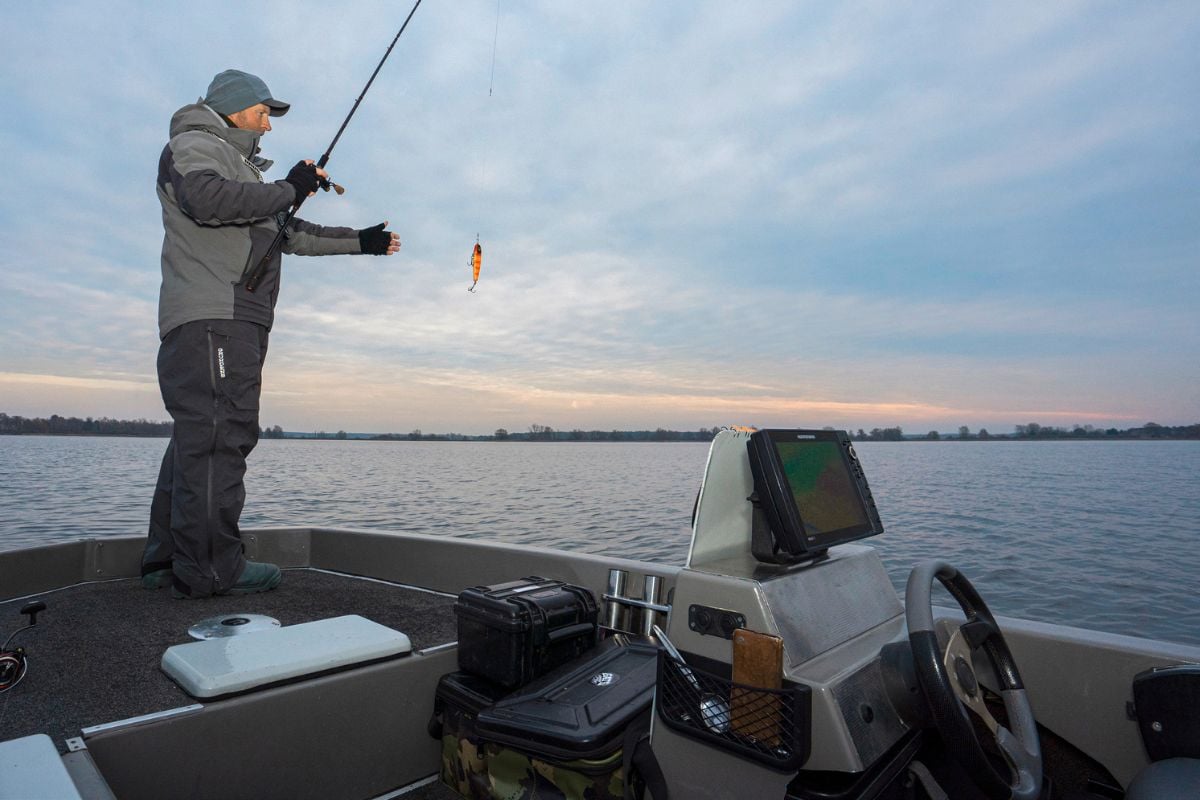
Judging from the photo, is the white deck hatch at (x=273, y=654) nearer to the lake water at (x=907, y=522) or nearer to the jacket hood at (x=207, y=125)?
the jacket hood at (x=207, y=125)

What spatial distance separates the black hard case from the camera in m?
1.61

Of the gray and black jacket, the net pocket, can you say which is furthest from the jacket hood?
the net pocket

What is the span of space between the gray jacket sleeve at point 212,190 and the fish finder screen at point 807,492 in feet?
6.59

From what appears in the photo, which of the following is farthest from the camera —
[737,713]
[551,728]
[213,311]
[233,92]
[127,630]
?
[233,92]

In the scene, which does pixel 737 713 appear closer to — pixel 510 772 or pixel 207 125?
pixel 510 772

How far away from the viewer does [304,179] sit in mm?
2760

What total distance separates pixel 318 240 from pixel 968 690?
3.07 m

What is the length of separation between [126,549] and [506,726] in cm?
242

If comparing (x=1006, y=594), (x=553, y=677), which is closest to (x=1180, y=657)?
(x=553, y=677)

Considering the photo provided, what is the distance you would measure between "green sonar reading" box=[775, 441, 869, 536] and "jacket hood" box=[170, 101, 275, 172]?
8.13ft

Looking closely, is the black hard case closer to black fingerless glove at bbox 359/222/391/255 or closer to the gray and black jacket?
the gray and black jacket

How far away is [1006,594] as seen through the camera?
25.3 ft

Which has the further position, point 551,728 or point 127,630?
point 127,630

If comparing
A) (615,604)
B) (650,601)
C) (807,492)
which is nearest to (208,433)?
(615,604)
